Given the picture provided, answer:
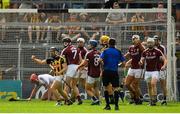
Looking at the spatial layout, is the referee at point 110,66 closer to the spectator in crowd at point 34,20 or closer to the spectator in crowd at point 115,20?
the spectator in crowd at point 115,20

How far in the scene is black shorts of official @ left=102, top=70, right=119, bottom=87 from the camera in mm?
23328

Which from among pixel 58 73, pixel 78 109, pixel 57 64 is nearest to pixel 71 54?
pixel 57 64

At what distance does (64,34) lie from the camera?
1249 inches

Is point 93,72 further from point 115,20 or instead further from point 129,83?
point 115,20

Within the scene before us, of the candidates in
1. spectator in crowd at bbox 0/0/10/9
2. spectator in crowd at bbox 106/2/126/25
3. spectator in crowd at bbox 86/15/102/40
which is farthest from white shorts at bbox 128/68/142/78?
spectator in crowd at bbox 0/0/10/9

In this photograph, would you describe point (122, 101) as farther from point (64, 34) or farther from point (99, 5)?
point (99, 5)

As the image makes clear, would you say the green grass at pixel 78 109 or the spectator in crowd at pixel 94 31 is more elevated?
the spectator in crowd at pixel 94 31

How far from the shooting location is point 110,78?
923 inches

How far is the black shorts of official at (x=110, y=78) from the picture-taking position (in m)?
23.3

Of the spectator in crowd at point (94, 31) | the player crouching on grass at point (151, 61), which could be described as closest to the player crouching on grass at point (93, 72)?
the player crouching on grass at point (151, 61)

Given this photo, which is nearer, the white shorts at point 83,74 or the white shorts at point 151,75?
the white shorts at point 151,75

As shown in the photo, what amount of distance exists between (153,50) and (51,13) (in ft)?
19.9

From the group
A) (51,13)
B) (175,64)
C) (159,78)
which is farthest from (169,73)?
(51,13)

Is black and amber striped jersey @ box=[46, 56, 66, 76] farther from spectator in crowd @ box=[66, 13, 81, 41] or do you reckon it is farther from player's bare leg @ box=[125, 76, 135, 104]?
spectator in crowd @ box=[66, 13, 81, 41]
